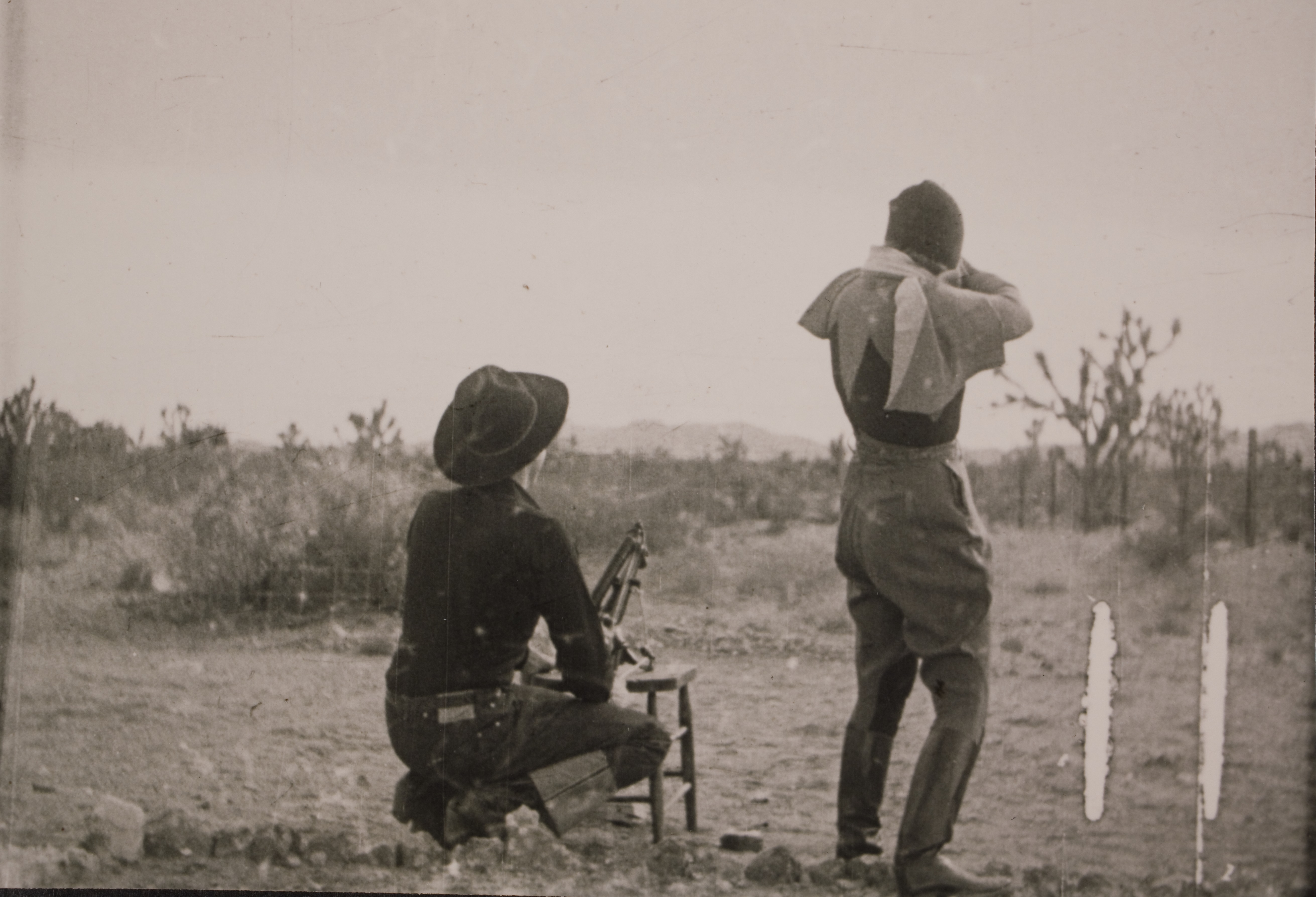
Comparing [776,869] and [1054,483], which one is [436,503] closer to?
[776,869]

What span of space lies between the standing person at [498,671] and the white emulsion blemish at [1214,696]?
5.81ft

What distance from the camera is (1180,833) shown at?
12.7ft

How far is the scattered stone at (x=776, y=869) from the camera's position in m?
3.74

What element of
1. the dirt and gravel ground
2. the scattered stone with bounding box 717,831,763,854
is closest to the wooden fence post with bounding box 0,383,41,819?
the dirt and gravel ground

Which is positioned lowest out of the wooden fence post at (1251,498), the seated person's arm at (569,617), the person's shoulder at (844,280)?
the seated person's arm at (569,617)

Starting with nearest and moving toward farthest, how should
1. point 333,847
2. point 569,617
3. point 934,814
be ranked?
point 934,814
point 569,617
point 333,847

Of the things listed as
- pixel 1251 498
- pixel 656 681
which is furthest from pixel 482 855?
pixel 1251 498

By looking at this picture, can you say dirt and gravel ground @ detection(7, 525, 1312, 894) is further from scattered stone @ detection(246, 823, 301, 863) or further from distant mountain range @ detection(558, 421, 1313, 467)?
distant mountain range @ detection(558, 421, 1313, 467)

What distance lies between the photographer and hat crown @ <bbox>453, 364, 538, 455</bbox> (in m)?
3.74

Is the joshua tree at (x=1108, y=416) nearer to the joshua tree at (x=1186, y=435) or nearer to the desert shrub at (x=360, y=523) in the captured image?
the joshua tree at (x=1186, y=435)

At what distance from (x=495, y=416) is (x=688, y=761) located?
Answer: 128 cm

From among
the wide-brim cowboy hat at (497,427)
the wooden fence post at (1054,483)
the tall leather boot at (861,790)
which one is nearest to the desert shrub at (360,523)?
the wide-brim cowboy hat at (497,427)

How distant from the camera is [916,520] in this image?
11.6 ft

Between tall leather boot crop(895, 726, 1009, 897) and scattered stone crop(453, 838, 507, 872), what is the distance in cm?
129
